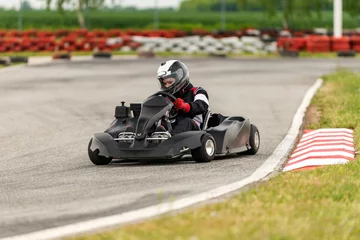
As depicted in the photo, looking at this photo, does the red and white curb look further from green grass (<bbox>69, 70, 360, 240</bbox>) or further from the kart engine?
the kart engine

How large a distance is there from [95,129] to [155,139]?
4425 mm

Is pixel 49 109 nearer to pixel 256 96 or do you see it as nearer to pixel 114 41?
pixel 256 96

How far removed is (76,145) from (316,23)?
4583cm

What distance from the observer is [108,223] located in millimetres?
6641

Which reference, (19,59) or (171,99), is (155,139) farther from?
(19,59)

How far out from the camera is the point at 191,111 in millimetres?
11062

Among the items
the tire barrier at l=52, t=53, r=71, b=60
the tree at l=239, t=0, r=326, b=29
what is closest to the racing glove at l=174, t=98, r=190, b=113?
the tire barrier at l=52, t=53, r=71, b=60

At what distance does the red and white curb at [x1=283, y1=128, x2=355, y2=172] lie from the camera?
33.9ft

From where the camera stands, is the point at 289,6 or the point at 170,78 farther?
the point at 289,6

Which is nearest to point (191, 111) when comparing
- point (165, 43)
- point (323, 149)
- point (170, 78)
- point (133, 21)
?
point (170, 78)

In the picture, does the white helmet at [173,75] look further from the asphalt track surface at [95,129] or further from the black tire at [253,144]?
the black tire at [253,144]

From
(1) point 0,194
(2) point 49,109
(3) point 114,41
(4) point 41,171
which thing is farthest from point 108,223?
(3) point 114,41

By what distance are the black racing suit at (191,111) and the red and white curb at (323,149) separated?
1.07 m

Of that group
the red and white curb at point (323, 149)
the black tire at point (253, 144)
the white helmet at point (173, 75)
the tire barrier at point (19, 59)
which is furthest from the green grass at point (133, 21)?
the white helmet at point (173, 75)
